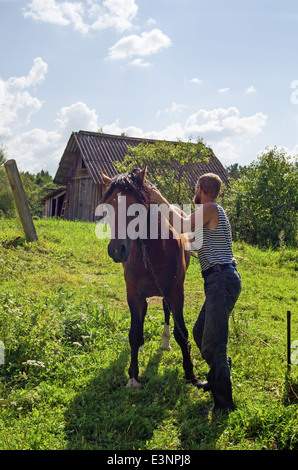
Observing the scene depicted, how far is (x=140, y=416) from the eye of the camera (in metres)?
3.55

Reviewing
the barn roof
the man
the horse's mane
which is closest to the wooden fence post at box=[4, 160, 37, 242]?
the horse's mane

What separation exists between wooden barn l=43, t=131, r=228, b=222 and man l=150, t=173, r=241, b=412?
1742cm

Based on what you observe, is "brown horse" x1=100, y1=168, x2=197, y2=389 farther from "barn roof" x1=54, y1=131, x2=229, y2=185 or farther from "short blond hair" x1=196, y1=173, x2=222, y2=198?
"barn roof" x1=54, y1=131, x2=229, y2=185

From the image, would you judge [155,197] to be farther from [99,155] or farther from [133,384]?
[99,155]

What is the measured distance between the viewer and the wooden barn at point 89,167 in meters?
21.8

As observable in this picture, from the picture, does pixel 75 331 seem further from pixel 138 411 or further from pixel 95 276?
pixel 95 276

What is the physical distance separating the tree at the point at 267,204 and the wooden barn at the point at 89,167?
5062mm

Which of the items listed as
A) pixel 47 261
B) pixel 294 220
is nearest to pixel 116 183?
pixel 47 261

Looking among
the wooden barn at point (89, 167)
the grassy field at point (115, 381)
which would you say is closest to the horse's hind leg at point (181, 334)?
the grassy field at point (115, 381)

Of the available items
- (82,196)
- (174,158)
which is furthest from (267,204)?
(82,196)

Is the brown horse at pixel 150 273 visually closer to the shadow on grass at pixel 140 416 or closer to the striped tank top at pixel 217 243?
the shadow on grass at pixel 140 416

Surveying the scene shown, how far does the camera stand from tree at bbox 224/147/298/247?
15.1 m
